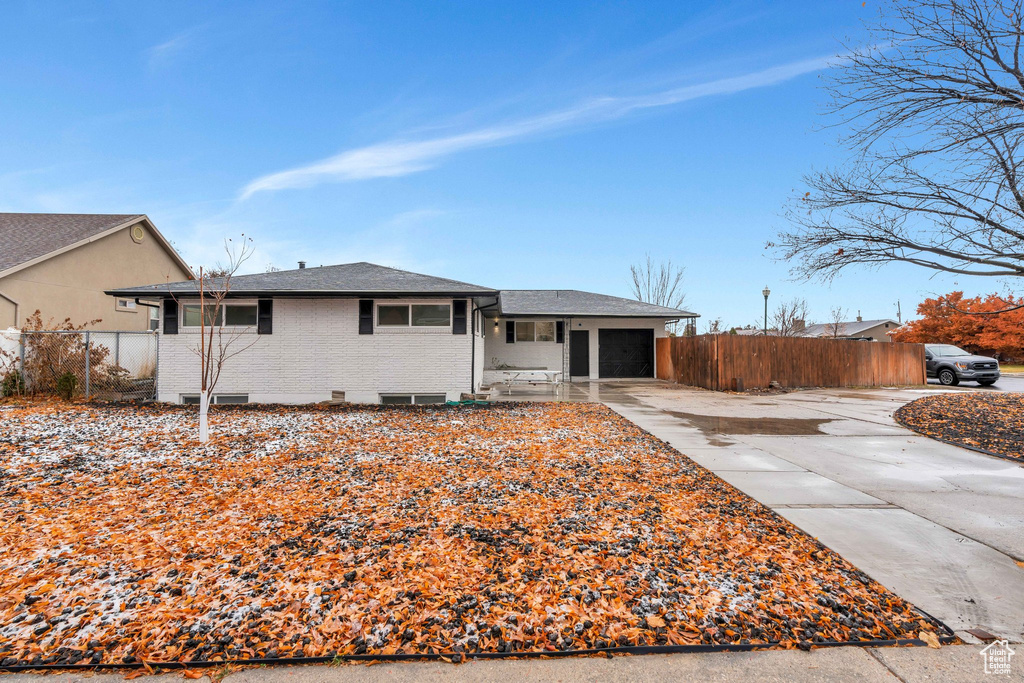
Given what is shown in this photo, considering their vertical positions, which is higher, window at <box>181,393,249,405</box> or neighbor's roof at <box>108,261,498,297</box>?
neighbor's roof at <box>108,261,498,297</box>

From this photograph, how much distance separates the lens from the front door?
1900 cm

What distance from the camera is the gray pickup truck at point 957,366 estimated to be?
16.9 m

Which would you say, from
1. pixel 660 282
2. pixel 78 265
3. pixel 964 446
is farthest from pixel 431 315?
pixel 660 282

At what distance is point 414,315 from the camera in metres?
11.1

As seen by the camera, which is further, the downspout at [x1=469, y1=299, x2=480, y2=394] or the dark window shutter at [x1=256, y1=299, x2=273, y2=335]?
the downspout at [x1=469, y1=299, x2=480, y2=394]

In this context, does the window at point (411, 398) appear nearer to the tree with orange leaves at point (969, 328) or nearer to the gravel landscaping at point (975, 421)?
the gravel landscaping at point (975, 421)

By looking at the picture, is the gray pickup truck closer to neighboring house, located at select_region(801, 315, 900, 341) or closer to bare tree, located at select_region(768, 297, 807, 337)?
bare tree, located at select_region(768, 297, 807, 337)

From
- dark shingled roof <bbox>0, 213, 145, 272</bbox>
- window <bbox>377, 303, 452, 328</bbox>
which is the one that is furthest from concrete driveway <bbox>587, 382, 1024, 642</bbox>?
dark shingled roof <bbox>0, 213, 145, 272</bbox>

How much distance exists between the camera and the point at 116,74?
44.0 feet

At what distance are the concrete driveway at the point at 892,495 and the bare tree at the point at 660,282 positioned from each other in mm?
26107

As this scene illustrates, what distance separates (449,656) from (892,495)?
461 centimetres

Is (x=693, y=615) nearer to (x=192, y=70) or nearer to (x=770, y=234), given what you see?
(x=770, y=234)

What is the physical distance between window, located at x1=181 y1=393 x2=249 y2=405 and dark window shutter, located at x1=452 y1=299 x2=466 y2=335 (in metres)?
5.28

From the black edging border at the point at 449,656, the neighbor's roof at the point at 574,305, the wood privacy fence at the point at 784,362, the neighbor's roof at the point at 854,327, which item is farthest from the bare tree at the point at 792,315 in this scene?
the black edging border at the point at 449,656
